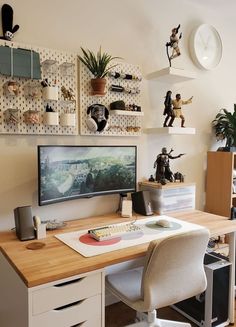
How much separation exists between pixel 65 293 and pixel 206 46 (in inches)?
97.4

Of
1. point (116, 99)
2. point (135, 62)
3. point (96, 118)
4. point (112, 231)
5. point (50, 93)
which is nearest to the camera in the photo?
point (112, 231)

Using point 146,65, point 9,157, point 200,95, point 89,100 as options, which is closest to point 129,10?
point 146,65

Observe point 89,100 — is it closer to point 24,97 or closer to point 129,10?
point 24,97

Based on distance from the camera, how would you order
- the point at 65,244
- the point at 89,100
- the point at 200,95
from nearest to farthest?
the point at 65,244, the point at 89,100, the point at 200,95

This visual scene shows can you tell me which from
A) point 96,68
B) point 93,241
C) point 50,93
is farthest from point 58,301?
point 96,68

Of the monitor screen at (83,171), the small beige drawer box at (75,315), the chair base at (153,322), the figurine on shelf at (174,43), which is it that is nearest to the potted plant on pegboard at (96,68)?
the monitor screen at (83,171)

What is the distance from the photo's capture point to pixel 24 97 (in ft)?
A: 5.84

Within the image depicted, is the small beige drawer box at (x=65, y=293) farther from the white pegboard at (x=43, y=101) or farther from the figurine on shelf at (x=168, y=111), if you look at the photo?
the figurine on shelf at (x=168, y=111)

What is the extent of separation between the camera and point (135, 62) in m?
2.28

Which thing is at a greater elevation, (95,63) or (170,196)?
(95,63)

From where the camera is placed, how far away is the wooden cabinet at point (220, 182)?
8.41 ft

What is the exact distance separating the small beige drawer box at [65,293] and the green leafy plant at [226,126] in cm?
195

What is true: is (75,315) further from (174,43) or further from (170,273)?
(174,43)

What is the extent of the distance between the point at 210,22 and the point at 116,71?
1.26 metres
